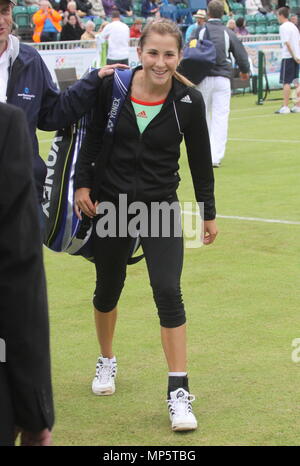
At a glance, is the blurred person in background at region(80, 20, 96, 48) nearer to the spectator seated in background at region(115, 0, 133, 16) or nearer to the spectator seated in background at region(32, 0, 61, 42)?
the spectator seated in background at region(32, 0, 61, 42)

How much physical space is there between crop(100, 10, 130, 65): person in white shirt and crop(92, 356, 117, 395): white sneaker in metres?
17.7

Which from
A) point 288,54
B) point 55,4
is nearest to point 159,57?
point 288,54

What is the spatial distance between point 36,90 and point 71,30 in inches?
827

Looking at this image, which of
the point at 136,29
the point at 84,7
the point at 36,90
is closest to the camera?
the point at 36,90

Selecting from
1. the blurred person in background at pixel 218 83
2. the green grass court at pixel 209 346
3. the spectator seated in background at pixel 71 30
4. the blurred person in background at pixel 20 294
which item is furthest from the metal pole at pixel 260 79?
the blurred person in background at pixel 20 294

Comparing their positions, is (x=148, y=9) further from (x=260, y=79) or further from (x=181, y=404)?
(x=181, y=404)

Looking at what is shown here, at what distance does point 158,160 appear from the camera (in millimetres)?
4809

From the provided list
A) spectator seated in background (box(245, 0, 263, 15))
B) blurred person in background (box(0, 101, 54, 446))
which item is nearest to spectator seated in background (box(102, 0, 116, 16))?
spectator seated in background (box(245, 0, 263, 15))

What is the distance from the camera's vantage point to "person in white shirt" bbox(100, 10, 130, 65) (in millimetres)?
22328

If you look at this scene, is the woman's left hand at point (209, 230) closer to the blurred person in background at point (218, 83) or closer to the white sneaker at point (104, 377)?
the white sneaker at point (104, 377)

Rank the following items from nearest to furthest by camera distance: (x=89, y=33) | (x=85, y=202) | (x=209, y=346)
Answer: (x=85, y=202), (x=209, y=346), (x=89, y=33)

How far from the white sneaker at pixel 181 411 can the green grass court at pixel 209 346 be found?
0.05 m
